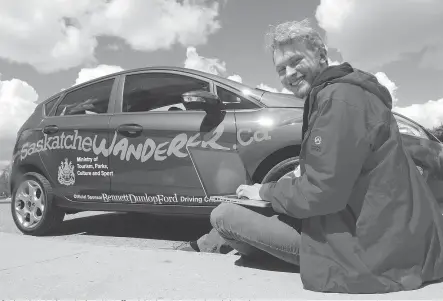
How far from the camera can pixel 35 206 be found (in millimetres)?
4820

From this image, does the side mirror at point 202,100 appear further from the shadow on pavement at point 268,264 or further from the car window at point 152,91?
the shadow on pavement at point 268,264

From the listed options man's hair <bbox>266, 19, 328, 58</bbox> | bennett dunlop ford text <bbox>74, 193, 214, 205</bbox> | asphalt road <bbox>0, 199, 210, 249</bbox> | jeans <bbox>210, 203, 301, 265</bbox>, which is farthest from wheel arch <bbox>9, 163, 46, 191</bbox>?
man's hair <bbox>266, 19, 328, 58</bbox>

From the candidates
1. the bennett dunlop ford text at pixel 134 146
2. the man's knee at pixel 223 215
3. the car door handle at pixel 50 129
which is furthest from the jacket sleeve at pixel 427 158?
the car door handle at pixel 50 129

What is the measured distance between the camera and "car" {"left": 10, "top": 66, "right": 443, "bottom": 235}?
369 centimetres

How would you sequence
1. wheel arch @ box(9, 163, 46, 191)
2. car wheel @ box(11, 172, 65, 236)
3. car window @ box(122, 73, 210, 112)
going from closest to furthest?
car window @ box(122, 73, 210, 112)
car wheel @ box(11, 172, 65, 236)
wheel arch @ box(9, 163, 46, 191)

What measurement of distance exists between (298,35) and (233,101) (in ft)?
5.69

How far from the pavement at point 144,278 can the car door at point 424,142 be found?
5.21 ft

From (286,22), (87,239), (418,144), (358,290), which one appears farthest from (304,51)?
(87,239)

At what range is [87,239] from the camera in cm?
461

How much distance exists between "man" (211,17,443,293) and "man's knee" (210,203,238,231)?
0.30m

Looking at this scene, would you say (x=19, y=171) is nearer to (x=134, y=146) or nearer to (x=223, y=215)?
(x=134, y=146)

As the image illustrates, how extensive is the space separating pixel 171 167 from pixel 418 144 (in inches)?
78.4

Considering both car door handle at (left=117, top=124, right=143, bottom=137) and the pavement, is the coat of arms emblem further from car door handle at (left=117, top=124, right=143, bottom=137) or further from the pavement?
the pavement

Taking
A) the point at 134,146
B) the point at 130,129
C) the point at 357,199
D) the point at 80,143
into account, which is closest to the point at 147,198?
the point at 134,146
